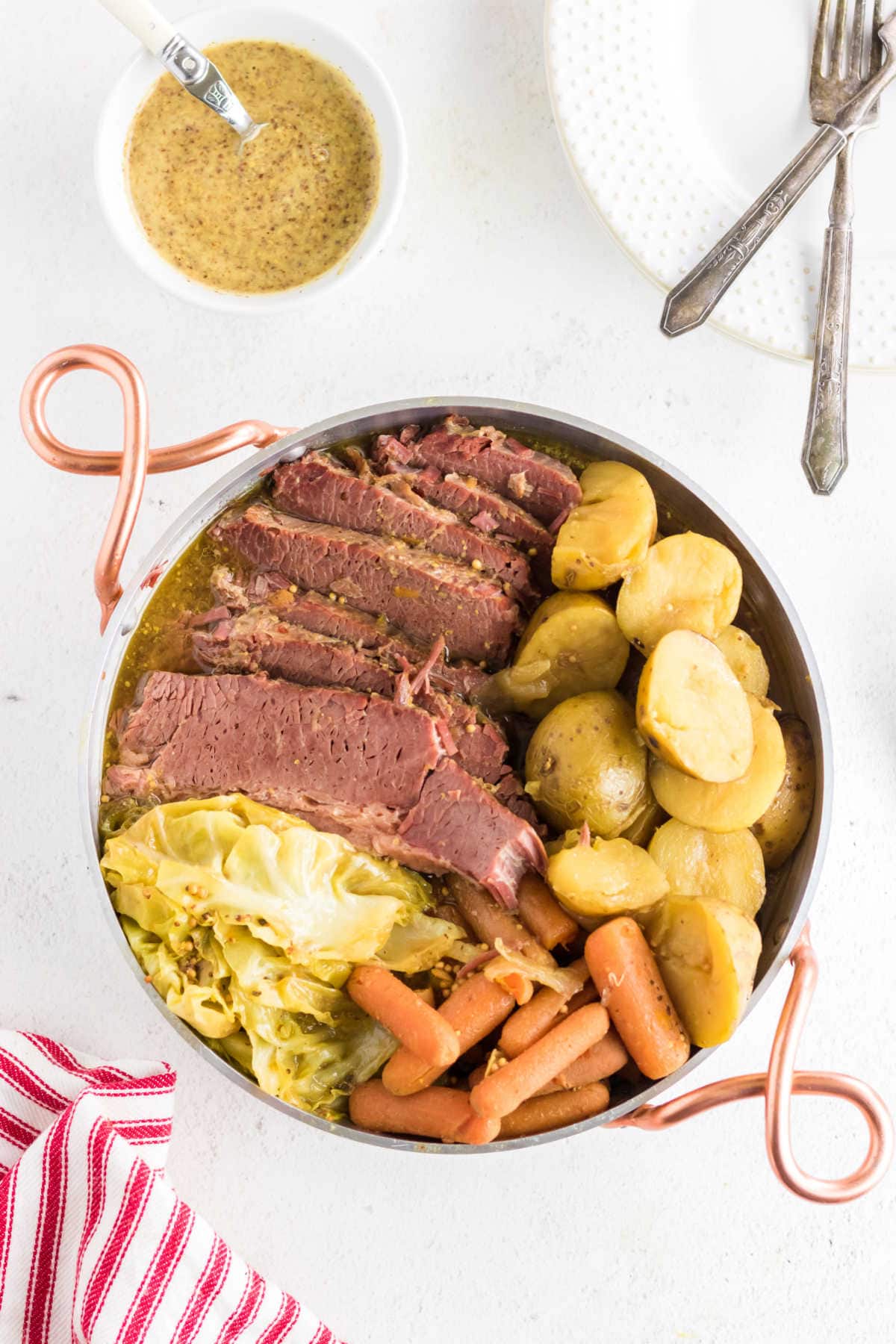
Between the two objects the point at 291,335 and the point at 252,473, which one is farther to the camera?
the point at 291,335

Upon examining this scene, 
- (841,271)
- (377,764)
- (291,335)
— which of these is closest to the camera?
(377,764)

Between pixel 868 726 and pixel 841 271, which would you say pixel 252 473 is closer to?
pixel 841 271

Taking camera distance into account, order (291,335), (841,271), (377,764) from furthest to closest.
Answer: (291,335)
(841,271)
(377,764)

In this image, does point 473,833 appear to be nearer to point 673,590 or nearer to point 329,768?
point 329,768

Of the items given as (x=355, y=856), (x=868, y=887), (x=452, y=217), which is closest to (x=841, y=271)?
(x=452, y=217)

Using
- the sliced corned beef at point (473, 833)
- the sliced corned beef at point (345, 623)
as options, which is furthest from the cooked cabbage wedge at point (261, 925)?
the sliced corned beef at point (345, 623)

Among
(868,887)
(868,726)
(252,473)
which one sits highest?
(252,473)

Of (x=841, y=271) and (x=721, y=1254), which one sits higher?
(x=841, y=271)

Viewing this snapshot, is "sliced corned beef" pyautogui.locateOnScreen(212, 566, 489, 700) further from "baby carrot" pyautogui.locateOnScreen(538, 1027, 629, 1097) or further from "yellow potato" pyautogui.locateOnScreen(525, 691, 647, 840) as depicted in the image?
"baby carrot" pyautogui.locateOnScreen(538, 1027, 629, 1097)
